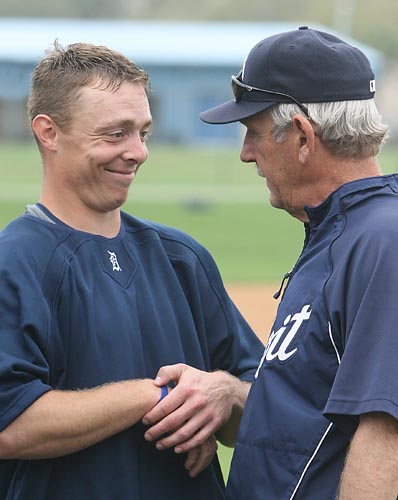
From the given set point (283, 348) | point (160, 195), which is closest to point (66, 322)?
point (283, 348)

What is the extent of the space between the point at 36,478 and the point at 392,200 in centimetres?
143

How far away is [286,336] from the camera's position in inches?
114

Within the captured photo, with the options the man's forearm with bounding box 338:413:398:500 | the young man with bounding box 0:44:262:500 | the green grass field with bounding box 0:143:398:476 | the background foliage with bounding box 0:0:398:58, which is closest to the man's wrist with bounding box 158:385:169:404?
the young man with bounding box 0:44:262:500

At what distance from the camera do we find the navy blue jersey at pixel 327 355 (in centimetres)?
258

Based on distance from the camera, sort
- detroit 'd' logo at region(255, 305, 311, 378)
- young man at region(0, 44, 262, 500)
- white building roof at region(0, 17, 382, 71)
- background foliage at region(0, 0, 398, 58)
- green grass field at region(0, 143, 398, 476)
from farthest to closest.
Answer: background foliage at region(0, 0, 398, 58) → white building roof at region(0, 17, 382, 71) → green grass field at region(0, 143, 398, 476) → young man at region(0, 44, 262, 500) → detroit 'd' logo at region(255, 305, 311, 378)

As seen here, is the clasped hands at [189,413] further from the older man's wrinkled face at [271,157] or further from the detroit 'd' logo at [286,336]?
the older man's wrinkled face at [271,157]

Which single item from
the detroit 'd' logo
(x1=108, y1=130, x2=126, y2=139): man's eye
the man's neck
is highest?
(x1=108, y1=130, x2=126, y2=139): man's eye

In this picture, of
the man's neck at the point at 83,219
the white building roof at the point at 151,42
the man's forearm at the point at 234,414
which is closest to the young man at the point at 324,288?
the man's forearm at the point at 234,414

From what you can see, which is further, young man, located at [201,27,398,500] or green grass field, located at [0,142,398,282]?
green grass field, located at [0,142,398,282]

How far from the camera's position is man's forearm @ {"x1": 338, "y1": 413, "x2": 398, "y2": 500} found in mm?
2562

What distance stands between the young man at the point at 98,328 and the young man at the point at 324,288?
33 cm

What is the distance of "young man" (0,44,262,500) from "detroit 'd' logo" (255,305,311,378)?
41cm

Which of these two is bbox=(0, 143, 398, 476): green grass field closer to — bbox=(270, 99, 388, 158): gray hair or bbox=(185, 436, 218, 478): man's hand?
bbox=(185, 436, 218, 478): man's hand

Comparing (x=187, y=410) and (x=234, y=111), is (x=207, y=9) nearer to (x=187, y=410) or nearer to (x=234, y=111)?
(x=234, y=111)
